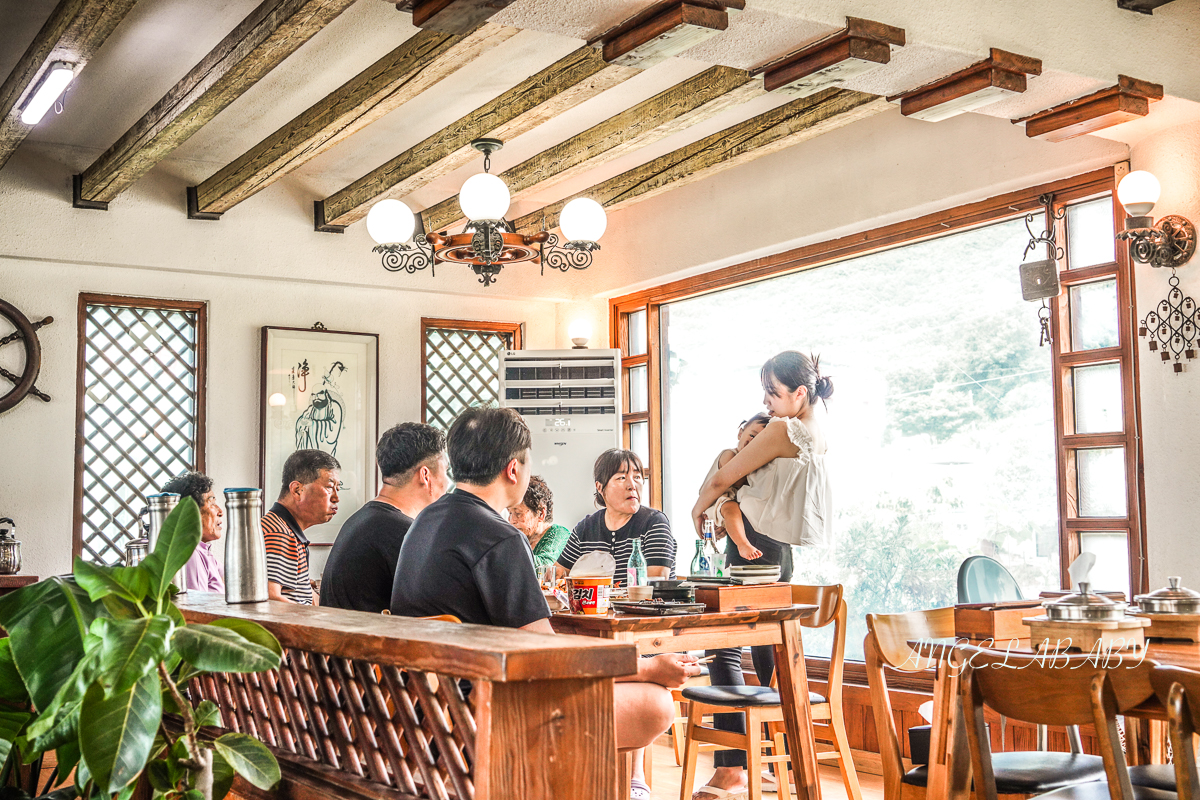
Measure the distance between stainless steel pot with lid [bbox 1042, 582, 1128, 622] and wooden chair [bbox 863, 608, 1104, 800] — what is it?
9.8 inches

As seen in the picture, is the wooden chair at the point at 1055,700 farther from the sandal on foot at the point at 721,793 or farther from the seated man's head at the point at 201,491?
the seated man's head at the point at 201,491

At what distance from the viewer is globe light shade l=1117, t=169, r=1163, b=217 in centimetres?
324

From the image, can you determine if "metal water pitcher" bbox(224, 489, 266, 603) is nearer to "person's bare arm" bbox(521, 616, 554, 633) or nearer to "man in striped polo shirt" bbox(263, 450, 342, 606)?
"person's bare arm" bbox(521, 616, 554, 633)

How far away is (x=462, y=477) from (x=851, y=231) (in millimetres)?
2704

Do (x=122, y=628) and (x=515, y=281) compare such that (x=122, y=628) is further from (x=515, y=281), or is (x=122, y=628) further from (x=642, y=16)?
(x=515, y=281)

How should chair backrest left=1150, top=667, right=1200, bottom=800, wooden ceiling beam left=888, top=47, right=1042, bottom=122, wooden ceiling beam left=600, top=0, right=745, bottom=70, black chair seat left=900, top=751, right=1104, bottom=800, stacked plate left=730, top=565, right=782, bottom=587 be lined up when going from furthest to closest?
stacked plate left=730, top=565, right=782, bottom=587, wooden ceiling beam left=888, top=47, right=1042, bottom=122, wooden ceiling beam left=600, top=0, right=745, bottom=70, black chair seat left=900, top=751, right=1104, bottom=800, chair backrest left=1150, top=667, right=1200, bottom=800

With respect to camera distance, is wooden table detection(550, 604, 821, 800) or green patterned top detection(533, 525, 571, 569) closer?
wooden table detection(550, 604, 821, 800)

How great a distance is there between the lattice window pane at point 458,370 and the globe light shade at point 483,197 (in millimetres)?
2011

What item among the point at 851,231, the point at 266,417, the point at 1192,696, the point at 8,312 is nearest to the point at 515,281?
the point at 266,417

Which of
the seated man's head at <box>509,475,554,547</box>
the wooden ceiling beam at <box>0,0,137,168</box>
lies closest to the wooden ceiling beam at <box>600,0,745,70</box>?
the wooden ceiling beam at <box>0,0,137,168</box>

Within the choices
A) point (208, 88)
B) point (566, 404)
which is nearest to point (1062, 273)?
point (566, 404)

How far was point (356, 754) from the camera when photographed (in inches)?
53.4

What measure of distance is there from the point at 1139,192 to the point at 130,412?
4108mm

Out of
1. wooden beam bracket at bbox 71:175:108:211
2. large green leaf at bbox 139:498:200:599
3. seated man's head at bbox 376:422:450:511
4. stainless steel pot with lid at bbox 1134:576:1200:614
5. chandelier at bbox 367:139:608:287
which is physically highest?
wooden beam bracket at bbox 71:175:108:211
